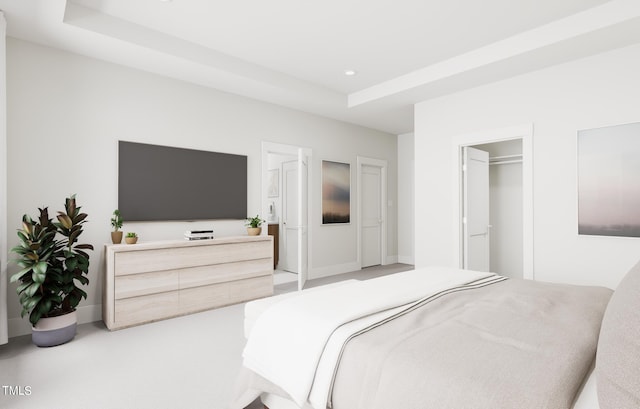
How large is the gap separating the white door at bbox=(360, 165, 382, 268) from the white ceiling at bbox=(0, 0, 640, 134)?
7.51 ft

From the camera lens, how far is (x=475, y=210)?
174 inches

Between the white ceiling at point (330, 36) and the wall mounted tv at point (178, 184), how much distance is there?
0.92 meters

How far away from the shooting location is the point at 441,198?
449cm

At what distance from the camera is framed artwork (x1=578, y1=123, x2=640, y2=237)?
9.98ft

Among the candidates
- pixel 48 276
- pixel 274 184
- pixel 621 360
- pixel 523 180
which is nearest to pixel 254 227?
pixel 48 276

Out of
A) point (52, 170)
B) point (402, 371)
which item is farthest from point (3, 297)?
point (402, 371)

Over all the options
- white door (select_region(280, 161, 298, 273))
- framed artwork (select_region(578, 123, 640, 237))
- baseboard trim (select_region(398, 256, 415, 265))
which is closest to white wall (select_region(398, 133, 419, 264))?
baseboard trim (select_region(398, 256, 415, 265))

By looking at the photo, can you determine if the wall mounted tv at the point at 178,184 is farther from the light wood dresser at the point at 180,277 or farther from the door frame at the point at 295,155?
the light wood dresser at the point at 180,277

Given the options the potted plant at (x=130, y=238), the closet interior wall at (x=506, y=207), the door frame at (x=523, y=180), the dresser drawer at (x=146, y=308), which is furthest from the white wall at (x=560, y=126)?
the potted plant at (x=130, y=238)

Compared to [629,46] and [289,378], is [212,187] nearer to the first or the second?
[289,378]

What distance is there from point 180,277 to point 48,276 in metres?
1.12

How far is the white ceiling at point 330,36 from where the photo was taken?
112 inches

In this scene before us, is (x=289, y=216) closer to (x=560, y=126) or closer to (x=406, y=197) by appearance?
(x=406, y=197)

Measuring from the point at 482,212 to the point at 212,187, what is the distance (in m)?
3.56
